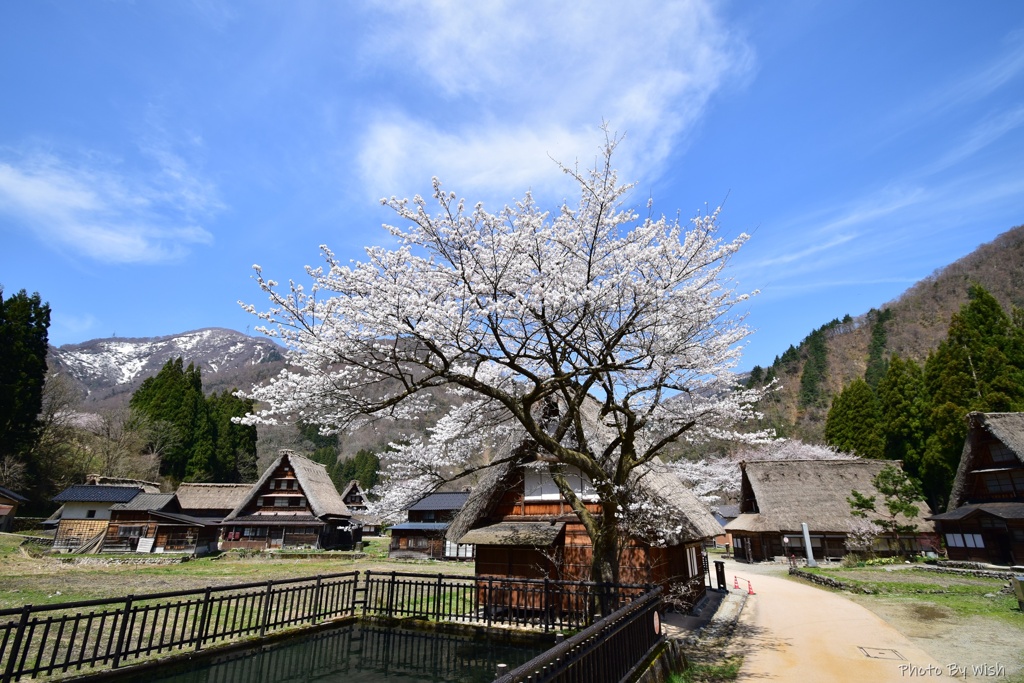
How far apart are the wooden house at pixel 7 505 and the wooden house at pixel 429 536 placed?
22696 mm

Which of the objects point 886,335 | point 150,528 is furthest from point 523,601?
point 886,335

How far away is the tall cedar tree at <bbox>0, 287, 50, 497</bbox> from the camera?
34156 millimetres

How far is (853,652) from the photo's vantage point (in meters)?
8.62

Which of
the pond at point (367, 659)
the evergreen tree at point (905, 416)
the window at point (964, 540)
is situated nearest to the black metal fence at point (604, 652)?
the pond at point (367, 659)

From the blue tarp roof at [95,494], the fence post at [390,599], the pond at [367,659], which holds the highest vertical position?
the blue tarp roof at [95,494]

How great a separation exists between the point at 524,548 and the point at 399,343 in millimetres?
7551

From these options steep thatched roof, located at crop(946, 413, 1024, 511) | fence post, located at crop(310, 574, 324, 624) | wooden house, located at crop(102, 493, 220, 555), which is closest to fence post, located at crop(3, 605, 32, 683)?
fence post, located at crop(310, 574, 324, 624)

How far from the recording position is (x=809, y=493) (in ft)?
99.9

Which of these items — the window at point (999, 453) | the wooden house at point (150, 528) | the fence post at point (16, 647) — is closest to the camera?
the fence post at point (16, 647)

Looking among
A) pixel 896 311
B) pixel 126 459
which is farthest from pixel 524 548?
pixel 896 311

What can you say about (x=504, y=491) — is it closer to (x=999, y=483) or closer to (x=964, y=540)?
(x=964, y=540)

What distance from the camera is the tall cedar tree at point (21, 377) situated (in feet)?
112

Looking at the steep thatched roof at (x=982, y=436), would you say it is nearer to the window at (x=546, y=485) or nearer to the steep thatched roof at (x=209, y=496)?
the window at (x=546, y=485)

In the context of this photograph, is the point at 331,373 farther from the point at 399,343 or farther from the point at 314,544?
the point at 314,544
